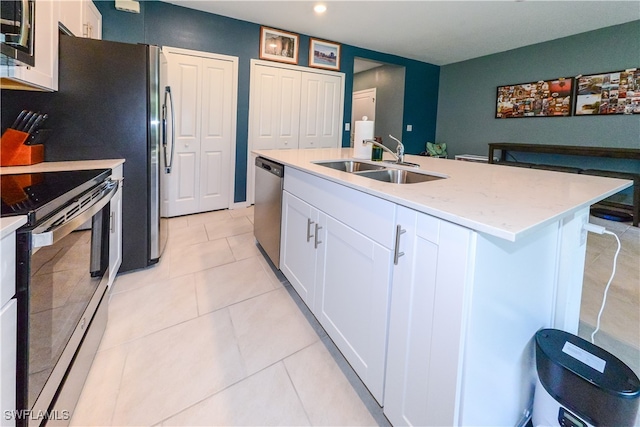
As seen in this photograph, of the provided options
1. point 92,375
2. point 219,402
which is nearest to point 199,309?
point 92,375

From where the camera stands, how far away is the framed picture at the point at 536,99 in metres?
4.68

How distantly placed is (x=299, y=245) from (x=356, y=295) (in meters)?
0.69

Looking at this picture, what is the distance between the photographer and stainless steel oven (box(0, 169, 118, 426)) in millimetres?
839

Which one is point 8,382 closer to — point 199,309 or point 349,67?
point 199,309

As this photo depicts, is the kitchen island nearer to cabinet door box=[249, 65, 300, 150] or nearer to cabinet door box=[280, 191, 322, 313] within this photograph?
cabinet door box=[280, 191, 322, 313]

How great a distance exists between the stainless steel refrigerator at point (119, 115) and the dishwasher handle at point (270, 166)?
2.48 ft

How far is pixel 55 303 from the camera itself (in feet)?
3.38

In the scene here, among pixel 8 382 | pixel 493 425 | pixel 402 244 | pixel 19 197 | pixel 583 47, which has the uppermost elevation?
pixel 583 47

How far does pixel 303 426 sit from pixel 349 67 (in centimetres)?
516

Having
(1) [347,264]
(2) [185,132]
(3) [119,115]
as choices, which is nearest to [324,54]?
(2) [185,132]

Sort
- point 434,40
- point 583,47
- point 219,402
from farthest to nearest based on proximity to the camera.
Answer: point 434,40, point 583,47, point 219,402

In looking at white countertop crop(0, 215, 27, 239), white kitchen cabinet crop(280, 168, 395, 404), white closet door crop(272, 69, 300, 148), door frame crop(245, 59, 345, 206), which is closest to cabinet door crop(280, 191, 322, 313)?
white kitchen cabinet crop(280, 168, 395, 404)

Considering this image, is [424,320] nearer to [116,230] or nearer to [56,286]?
[56,286]

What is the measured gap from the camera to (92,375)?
1.39 m
